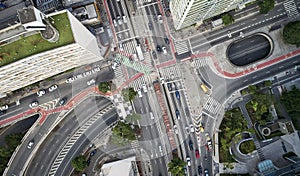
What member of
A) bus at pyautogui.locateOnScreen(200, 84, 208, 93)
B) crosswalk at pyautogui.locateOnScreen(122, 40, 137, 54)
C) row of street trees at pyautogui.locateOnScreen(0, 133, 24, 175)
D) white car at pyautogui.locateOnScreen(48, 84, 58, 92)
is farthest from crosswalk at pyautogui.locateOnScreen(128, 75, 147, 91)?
row of street trees at pyautogui.locateOnScreen(0, 133, 24, 175)

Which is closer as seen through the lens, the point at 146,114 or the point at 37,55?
the point at 37,55

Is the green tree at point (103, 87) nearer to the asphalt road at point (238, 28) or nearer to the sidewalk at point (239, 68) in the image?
the sidewalk at point (239, 68)

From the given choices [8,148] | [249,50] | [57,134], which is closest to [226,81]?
[249,50]

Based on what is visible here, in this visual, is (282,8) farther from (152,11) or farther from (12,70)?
(12,70)

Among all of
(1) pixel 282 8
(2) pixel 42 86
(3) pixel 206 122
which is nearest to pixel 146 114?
(3) pixel 206 122

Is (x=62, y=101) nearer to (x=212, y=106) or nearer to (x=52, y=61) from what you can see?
(x=52, y=61)

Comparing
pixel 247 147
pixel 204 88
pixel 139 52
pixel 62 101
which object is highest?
pixel 139 52

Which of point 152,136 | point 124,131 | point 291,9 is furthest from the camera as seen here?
point 152,136
